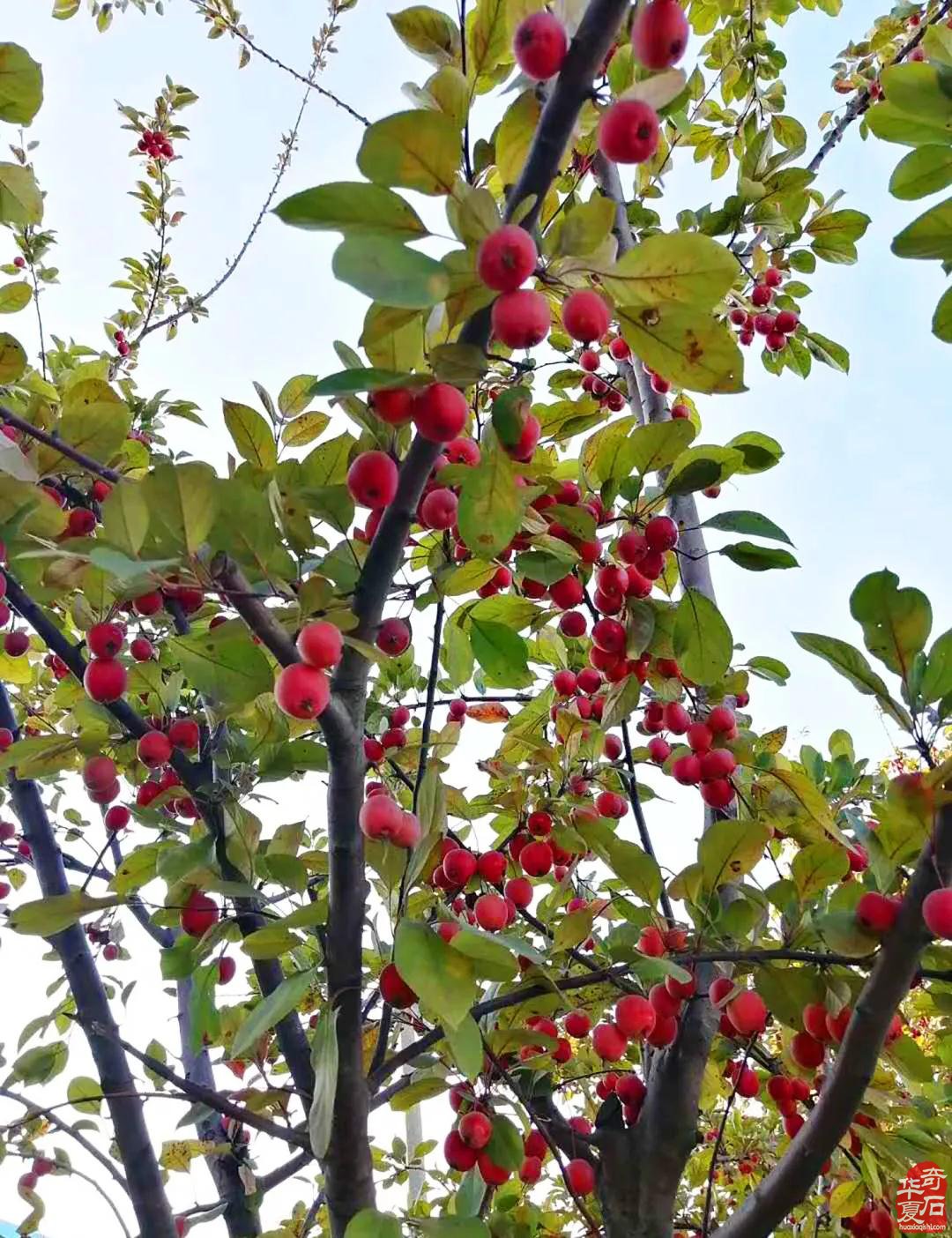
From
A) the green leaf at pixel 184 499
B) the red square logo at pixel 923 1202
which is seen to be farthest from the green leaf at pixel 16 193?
the red square logo at pixel 923 1202

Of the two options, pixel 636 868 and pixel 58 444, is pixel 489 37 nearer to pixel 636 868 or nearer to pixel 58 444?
pixel 58 444

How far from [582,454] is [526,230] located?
836 millimetres

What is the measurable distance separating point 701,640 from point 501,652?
14.3 inches

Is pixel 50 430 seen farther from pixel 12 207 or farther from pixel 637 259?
pixel 637 259

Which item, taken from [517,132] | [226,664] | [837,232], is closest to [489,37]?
[517,132]

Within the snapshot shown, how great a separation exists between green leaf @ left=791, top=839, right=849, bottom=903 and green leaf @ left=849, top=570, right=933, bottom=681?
329 mm

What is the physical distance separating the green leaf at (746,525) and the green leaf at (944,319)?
36 cm

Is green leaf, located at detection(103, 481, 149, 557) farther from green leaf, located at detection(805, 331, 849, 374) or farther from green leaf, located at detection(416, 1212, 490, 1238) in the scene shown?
green leaf, located at detection(805, 331, 849, 374)

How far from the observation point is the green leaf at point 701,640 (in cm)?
163

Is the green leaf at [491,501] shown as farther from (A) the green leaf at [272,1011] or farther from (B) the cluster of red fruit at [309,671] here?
(A) the green leaf at [272,1011]

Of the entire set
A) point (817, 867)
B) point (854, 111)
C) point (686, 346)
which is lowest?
point (817, 867)

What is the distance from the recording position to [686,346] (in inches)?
42.2

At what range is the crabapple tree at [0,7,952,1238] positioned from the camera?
3.45 ft

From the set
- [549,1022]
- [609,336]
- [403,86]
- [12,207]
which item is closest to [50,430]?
[12,207]
